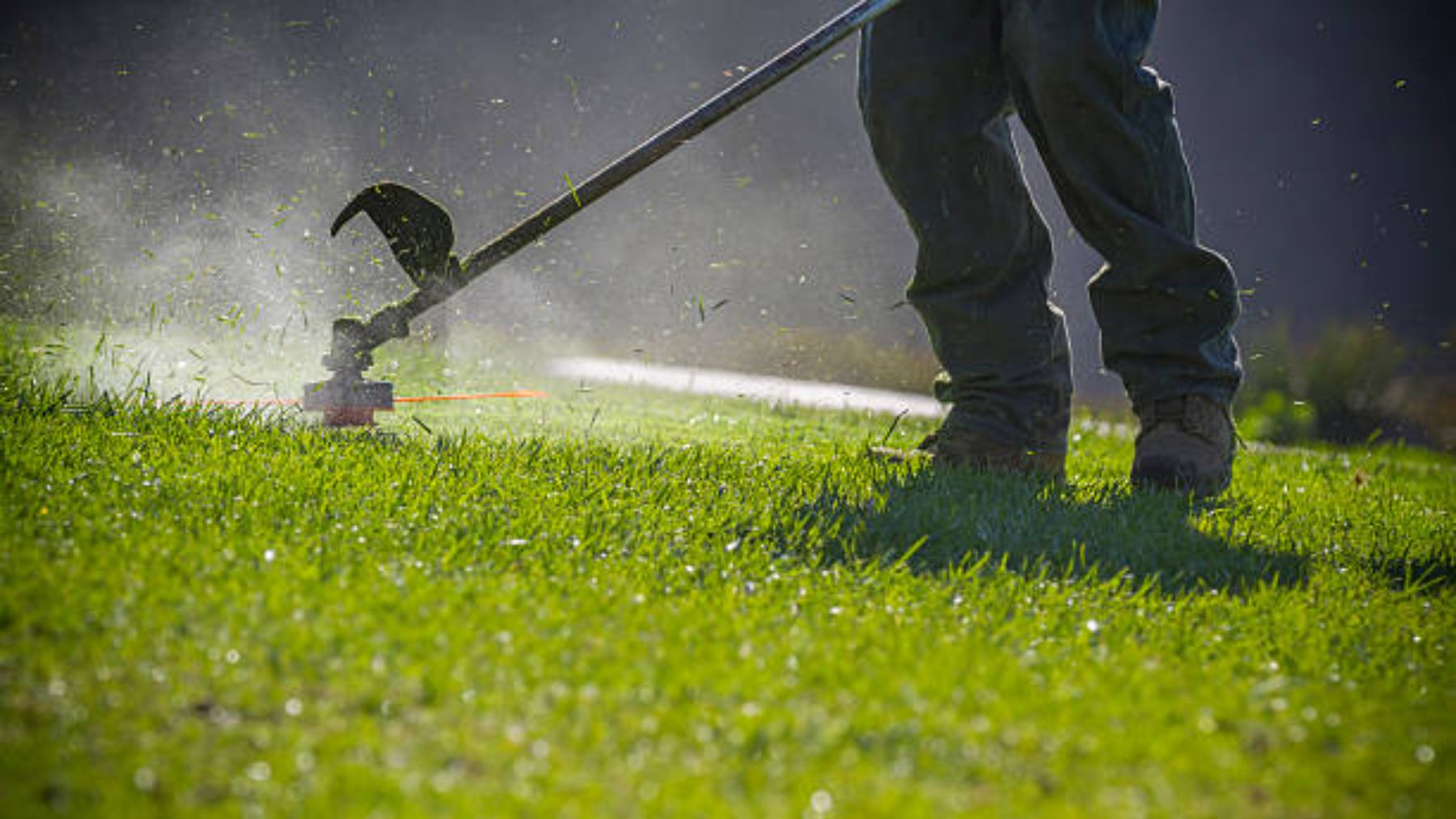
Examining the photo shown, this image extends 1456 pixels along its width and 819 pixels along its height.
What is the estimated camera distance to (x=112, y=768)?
0.97m

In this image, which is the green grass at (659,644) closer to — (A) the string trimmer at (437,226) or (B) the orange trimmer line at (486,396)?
(A) the string trimmer at (437,226)

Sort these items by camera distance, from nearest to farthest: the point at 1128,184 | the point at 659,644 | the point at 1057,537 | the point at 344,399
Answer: the point at 659,644 < the point at 1057,537 < the point at 1128,184 < the point at 344,399

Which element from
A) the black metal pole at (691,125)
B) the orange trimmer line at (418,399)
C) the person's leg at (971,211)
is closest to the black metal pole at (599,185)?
the black metal pole at (691,125)

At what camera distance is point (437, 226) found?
9.08 ft

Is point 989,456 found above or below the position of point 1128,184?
below

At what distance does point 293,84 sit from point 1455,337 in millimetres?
6747

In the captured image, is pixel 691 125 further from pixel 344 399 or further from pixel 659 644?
pixel 659 644

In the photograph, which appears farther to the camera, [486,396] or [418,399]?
[486,396]

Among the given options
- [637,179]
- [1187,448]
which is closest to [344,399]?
[1187,448]

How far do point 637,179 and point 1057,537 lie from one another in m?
7.07

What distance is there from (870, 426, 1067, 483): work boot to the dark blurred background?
2.36m

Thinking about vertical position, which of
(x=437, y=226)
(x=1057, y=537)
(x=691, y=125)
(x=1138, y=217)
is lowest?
(x=1057, y=537)

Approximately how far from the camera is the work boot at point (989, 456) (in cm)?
290

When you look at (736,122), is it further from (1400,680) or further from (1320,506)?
(1400,680)
